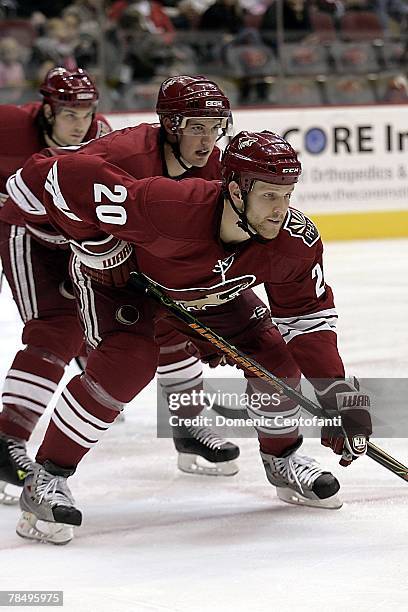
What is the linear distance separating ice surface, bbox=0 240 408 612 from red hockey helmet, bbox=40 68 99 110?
94cm

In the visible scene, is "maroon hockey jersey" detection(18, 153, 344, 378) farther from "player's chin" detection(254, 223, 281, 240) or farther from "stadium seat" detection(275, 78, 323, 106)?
Answer: "stadium seat" detection(275, 78, 323, 106)

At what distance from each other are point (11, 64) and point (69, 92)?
394 cm

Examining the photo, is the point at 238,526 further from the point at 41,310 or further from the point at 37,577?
the point at 41,310

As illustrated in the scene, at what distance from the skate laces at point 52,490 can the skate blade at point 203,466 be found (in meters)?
0.59

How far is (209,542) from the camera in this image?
8.25ft

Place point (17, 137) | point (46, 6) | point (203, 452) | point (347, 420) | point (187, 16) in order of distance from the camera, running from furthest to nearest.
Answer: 1. point (187, 16)
2. point (46, 6)
3. point (17, 137)
4. point (203, 452)
5. point (347, 420)

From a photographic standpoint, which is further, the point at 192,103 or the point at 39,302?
the point at 39,302

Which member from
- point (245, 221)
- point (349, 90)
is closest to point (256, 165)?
point (245, 221)

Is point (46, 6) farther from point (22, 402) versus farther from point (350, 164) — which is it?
point (22, 402)

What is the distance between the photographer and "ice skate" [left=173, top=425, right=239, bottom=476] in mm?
3078

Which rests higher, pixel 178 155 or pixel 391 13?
pixel 178 155

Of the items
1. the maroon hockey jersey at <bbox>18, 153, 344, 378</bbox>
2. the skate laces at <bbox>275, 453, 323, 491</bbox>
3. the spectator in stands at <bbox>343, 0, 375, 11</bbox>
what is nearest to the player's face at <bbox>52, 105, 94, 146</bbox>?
the maroon hockey jersey at <bbox>18, 153, 344, 378</bbox>

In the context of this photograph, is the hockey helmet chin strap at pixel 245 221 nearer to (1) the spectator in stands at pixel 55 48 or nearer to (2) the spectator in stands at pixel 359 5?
(1) the spectator in stands at pixel 55 48

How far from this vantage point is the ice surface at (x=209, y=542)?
2.15 metres
